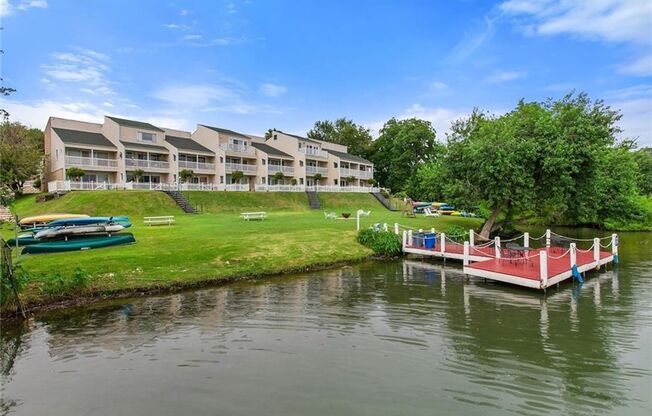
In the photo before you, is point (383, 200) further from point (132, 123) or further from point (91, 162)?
point (91, 162)

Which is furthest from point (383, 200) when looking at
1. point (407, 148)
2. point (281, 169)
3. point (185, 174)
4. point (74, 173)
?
point (74, 173)

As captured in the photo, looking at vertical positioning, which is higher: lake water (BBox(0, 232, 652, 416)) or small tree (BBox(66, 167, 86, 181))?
small tree (BBox(66, 167, 86, 181))

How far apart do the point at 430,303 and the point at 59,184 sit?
130 ft

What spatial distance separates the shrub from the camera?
20.9m

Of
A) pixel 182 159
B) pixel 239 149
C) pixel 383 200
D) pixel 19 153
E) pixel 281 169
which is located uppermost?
pixel 239 149

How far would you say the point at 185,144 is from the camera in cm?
5272

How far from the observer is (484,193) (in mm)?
25953

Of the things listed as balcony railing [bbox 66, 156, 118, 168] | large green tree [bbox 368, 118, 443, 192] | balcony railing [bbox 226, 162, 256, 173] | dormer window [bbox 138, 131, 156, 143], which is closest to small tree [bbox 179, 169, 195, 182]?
balcony railing [bbox 226, 162, 256, 173]

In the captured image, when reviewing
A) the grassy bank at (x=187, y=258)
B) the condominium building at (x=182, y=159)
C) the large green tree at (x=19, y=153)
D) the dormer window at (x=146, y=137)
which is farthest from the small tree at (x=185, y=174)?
the grassy bank at (x=187, y=258)

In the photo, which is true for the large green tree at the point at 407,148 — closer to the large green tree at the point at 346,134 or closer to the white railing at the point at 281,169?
the large green tree at the point at 346,134

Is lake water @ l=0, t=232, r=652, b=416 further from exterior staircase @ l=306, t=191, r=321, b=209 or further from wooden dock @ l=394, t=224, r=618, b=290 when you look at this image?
exterior staircase @ l=306, t=191, r=321, b=209

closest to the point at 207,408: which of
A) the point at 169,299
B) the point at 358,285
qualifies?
the point at 169,299

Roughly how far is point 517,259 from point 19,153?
1578 inches

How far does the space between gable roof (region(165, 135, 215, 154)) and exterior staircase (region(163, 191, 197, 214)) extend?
11.4 metres
